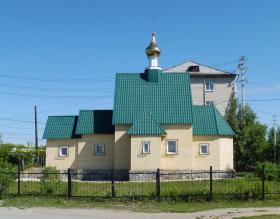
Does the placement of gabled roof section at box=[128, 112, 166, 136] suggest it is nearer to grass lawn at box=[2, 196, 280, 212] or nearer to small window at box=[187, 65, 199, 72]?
grass lawn at box=[2, 196, 280, 212]

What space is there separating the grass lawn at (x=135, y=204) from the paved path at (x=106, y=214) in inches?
25.7

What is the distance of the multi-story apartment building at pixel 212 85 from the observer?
53688 millimetres

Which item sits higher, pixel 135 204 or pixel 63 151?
pixel 63 151

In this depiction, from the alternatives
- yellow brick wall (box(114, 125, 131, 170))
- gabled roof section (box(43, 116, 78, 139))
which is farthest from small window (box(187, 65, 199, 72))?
yellow brick wall (box(114, 125, 131, 170))

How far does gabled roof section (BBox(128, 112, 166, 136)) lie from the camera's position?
2933 centimetres

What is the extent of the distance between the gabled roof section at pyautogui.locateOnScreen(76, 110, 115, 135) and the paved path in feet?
56.1

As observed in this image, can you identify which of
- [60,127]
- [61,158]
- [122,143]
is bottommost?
[61,158]

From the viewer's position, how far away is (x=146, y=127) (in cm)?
2952

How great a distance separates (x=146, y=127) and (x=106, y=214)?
15738mm

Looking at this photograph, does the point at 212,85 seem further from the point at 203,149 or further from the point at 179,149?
the point at 179,149

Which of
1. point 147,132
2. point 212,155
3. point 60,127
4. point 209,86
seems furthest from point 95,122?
point 209,86

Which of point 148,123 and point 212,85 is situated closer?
point 148,123

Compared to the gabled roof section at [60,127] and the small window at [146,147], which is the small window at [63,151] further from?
the small window at [146,147]

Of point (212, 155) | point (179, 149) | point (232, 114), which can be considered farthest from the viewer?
point (232, 114)
